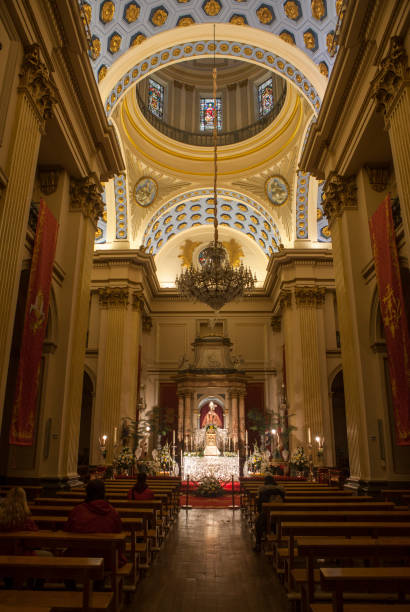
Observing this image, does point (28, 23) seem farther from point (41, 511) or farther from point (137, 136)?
point (137, 136)

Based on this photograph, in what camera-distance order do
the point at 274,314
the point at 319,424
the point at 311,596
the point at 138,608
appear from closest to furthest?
the point at 311,596 < the point at 138,608 < the point at 319,424 < the point at 274,314

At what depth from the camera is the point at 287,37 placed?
13.4 m

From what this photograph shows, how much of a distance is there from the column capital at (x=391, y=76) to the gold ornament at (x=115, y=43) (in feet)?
25.7

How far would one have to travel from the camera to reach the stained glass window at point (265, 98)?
71.3 ft

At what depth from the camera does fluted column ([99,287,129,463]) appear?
17.3 meters

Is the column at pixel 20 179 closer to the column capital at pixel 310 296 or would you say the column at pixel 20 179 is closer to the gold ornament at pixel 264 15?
the gold ornament at pixel 264 15

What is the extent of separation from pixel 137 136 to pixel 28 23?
515 inches

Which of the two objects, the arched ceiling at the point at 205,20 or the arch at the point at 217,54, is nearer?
the arched ceiling at the point at 205,20

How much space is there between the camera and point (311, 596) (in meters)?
3.59

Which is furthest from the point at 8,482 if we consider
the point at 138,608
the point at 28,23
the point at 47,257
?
the point at 28,23

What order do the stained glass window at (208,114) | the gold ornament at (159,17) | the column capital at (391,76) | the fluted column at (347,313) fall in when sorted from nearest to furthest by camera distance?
the column capital at (391,76) → the fluted column at (347,313) → the gold ornament at (159,17) → the stained glass window at (208,114)

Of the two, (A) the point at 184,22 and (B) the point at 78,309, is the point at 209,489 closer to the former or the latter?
(B) the point at 78,309

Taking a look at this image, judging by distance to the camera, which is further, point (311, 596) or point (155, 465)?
point (155, 465)

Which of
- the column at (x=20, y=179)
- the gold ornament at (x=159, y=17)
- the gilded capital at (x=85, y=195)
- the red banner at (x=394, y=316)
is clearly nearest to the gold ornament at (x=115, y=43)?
the gold ornament at (x=159, y=17)
